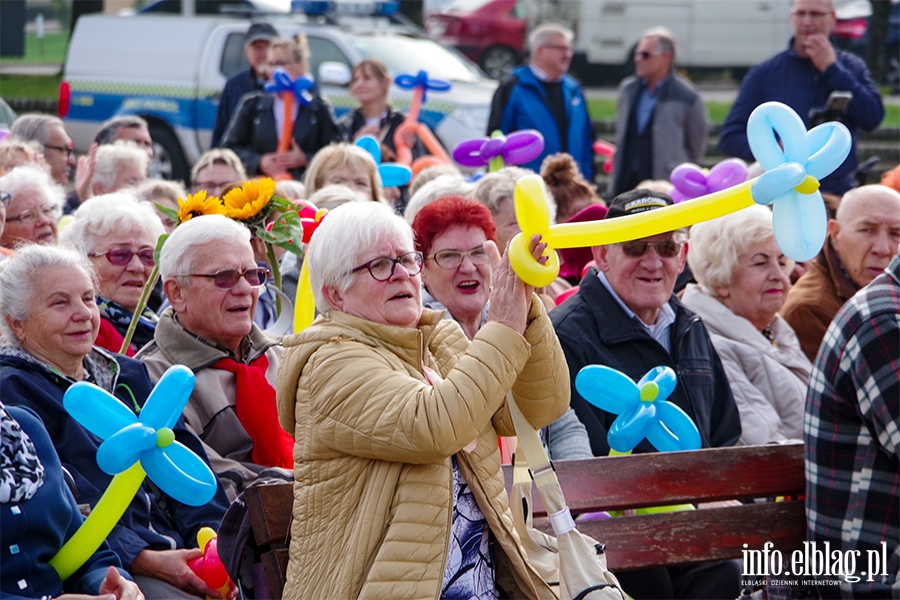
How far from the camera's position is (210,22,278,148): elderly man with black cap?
9.08 m

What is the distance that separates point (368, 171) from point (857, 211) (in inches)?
102

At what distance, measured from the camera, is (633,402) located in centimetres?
358

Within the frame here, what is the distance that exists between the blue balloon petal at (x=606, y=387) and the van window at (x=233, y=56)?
9.38 m

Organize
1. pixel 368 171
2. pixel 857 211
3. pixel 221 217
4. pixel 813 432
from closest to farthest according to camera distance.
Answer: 1. pixel 813 432
2. pixel 221 217
3. pixel 857 211
4. pixel 368 171

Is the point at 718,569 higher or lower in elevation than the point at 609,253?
lower

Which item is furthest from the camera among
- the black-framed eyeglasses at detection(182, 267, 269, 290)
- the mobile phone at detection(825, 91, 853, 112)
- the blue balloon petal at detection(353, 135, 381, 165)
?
the mobile phone at detection(825, 91, 853, 112)

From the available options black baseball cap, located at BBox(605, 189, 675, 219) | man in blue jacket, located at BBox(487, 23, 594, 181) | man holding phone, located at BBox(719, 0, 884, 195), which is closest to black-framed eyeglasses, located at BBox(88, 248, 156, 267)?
black baseball cap, located at BBox(605, 189, 675, 219)

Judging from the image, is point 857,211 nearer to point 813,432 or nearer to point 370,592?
point 813,432

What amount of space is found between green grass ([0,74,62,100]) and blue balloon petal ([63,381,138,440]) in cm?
1338

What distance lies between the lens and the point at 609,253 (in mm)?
4180

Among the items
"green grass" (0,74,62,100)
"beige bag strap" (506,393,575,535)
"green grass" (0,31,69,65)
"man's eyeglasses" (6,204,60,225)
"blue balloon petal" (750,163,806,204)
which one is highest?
"blue balloon petal" (750,163,806,204)

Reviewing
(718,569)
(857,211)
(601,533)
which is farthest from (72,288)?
(857,211)

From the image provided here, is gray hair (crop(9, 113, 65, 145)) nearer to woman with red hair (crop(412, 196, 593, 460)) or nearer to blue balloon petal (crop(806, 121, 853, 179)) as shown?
woman with red hair (crop(412, 196, 593, 460))

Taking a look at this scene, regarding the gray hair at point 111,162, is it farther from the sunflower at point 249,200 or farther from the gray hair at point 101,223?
the sunflower at point 249,200
